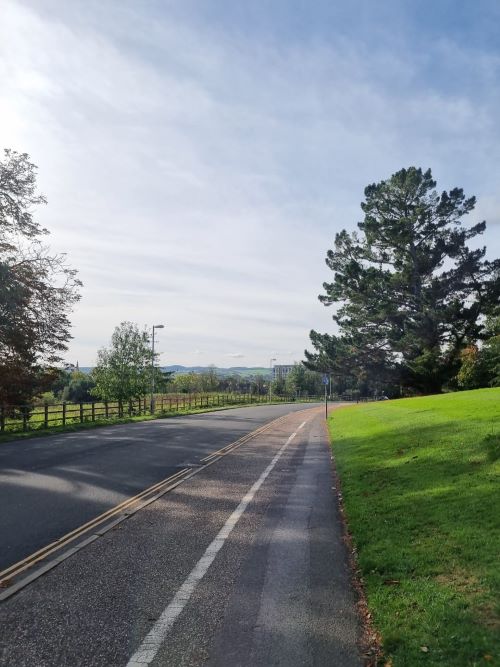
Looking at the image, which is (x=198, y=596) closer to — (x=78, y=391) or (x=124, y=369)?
(x=124, y=369)

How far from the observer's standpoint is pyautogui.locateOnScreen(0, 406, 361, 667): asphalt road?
393cm

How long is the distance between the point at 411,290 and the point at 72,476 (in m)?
41.2

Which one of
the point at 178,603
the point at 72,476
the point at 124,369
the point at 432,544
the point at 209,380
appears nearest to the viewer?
the point at 178,603

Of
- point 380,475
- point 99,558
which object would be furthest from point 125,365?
point 99,558

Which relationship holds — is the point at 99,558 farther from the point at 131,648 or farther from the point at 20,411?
the point at 20,411

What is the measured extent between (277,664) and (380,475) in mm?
7050

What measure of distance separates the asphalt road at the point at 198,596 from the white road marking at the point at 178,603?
0.04ft

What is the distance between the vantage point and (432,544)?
593 centimetres

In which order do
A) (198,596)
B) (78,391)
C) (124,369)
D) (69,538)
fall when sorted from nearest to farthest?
1. (198,596)
2. (69,538)
3. (124,369)
4. (78,391)

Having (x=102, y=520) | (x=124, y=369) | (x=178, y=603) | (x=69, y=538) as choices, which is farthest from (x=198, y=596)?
(x=124, y=369)

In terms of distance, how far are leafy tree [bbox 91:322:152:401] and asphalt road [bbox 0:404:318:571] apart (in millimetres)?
22387

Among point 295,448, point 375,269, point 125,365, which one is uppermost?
point 375,269

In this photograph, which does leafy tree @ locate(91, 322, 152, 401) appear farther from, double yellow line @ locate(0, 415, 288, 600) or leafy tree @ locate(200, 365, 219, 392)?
leafy tree @ locate(200, 365, 219, 392)

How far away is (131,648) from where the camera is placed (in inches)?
156
